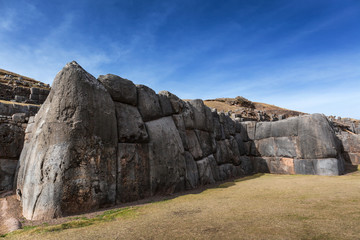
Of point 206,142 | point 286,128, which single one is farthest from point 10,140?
point 286,128

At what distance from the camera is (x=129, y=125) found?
6.05m

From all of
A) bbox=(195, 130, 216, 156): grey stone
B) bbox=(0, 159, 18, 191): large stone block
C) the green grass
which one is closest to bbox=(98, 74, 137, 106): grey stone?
the green grass

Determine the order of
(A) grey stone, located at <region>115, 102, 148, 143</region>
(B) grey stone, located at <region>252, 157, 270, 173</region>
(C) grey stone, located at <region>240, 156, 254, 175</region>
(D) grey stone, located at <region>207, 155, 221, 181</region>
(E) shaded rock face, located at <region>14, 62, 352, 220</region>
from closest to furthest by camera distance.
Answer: (E) shaded rock face, located at <region>14, 62, 352, 220</region>, (A) grey stone, located at <region>115, 102, 148, 143</region>, (D) grey stone, located at <region>207, 155, 221, 181</region>, (B) grey stone, located at <region>252, 157, 270, 173</region>, (C) grey stone, located at <region>240, 156, 254, 175</region>

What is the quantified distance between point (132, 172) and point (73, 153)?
1.62 metres

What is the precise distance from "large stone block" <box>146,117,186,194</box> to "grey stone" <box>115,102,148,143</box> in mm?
402

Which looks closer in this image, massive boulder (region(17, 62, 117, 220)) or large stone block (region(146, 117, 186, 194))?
massive boulder (region(17, 62, 117, 220))

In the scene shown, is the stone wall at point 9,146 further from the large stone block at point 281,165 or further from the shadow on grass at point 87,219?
the large stone block at point 281,165

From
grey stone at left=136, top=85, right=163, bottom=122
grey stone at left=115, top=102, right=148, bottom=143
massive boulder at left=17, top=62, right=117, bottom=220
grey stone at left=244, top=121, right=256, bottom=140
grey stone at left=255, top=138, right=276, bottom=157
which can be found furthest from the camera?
grey stone at left=244, top=121, right=256, bottom=140

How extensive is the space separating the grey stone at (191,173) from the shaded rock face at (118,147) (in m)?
0.03

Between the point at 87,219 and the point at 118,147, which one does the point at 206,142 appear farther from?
the point at 87,219

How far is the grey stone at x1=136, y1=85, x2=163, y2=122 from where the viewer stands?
6871 millimetres

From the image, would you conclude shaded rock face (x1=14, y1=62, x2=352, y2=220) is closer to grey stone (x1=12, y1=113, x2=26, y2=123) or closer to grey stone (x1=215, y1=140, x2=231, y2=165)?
grey stone (x1=215, y1=140, x2=231, y2=165)

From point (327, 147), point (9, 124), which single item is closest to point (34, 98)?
point (9, 124)

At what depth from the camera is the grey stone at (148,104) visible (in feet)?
22.5
